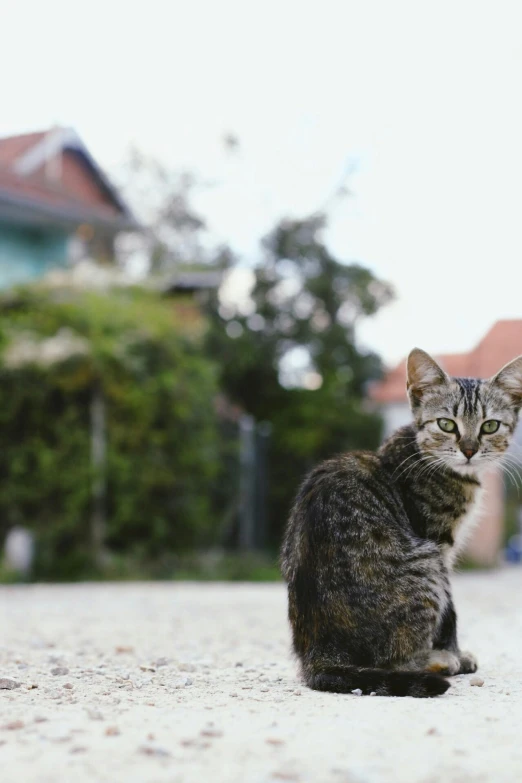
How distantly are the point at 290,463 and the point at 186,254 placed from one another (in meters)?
9.03

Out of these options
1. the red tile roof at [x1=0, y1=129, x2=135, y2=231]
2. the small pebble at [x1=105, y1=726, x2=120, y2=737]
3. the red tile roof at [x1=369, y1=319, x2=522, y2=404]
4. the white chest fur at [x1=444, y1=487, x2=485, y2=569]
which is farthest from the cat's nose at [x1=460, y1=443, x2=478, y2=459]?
the red tile roof at [x1=0, y1=129, x2=135, y2=231]

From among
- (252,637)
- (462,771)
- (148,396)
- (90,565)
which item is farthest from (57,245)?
(462,771)

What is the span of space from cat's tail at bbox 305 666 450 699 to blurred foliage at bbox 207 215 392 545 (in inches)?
535

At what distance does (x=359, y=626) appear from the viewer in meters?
3.87

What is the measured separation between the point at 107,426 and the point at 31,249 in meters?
6.74

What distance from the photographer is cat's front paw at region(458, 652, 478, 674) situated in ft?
14.5

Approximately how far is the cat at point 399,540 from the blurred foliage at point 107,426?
725 cm

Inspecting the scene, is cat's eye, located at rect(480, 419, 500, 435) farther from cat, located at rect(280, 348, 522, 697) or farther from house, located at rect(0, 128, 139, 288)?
house, located at rect(0, 128, 139, 288)

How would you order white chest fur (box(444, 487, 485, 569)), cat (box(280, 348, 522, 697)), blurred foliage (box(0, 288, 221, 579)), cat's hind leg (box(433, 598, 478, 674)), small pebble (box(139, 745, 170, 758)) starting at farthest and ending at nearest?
1. blurred foliage (box(0, 288, 221, 579))
2. white chest fur (box(444, 487, 485, 569))
3. cat's hind leg (box(433, 598, 478, 674))
4. cat (box(280, 348, 522, 697))
5. small pebble (box(139, 745, 170, 758))

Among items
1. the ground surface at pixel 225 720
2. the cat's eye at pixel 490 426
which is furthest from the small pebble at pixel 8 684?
the cat's eye at pixel 490 426

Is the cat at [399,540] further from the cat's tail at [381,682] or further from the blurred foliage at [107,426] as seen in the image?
the blurred foliage at [107,426]

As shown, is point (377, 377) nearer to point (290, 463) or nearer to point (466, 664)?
point (290, 463)

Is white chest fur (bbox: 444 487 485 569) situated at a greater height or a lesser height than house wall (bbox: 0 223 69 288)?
lesser

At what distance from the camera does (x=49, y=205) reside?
15875 mm
